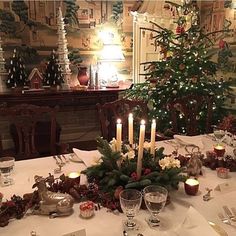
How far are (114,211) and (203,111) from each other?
6.85 feet

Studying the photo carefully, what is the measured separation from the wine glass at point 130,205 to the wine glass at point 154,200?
0.04 m

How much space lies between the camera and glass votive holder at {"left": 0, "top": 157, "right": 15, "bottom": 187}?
4.25 ft

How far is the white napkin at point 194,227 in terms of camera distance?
898 millimetres

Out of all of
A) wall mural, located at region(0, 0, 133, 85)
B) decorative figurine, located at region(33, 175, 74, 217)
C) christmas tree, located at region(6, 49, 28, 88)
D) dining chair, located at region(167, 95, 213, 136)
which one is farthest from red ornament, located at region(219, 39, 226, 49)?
decorative figurine, located at region(33, 175, 74, 217)

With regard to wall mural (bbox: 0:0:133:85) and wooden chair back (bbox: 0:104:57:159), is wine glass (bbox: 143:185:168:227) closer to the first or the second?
wooden chair back (bbox: 0:104:57:159)

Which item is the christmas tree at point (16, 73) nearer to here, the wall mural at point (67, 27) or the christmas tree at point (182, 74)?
the wall mural at point (67, 27)

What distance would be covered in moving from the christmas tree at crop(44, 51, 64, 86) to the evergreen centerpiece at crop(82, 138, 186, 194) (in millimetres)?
2455

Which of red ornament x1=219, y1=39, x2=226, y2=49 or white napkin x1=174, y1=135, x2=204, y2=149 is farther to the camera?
red ornament x1=219, y1=39, x2=226, y2=49

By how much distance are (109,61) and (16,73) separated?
1189mm

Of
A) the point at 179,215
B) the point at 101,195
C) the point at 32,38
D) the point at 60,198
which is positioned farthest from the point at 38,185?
the point at 32,38

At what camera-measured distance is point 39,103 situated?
3357mm

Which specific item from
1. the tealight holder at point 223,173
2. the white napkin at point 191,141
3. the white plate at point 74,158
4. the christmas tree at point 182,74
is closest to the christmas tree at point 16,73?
the christmas tree at point 182,74

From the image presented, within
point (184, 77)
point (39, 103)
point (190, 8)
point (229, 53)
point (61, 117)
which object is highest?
point (190, 8)

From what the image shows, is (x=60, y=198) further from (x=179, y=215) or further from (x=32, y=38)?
(x=32, y=38)
